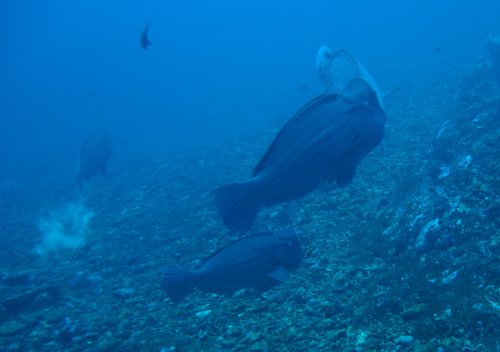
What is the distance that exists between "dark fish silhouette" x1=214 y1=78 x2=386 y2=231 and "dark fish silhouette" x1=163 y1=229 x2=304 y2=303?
1.50m

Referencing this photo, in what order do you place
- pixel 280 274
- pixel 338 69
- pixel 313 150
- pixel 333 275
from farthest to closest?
pixel 338 69, pixel 333 275, pixel 280 274, pixel 313 150

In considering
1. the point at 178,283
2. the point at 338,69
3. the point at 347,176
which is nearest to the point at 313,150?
the point at 347,176

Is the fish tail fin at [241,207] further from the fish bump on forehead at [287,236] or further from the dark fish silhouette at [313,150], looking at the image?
the fish bump on forehead at [287,236]

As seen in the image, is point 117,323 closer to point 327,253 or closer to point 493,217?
point 327,253

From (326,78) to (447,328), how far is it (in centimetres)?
361

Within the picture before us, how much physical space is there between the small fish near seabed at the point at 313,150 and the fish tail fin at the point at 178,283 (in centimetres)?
174

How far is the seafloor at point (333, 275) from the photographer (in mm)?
3227

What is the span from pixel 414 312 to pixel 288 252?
1.25 meters

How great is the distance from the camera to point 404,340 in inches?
117

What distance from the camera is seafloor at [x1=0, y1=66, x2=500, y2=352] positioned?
10.6ft

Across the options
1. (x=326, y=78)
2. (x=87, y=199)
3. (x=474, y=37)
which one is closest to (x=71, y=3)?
(x=474, y=37)

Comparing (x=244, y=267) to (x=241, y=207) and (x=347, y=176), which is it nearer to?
(x=241, y=207)

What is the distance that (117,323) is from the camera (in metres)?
4.84

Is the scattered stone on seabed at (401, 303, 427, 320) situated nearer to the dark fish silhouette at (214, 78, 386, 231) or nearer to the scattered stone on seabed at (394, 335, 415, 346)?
the scattered stone on seabed at (394, 335, 415, 346)
